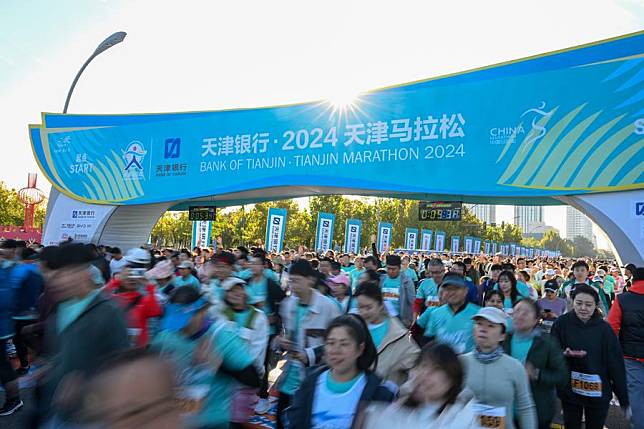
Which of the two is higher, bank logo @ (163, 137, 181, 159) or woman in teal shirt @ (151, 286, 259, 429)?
bank logo @ (163, 137, 181, 159)

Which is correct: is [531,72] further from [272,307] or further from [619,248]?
[272,307]

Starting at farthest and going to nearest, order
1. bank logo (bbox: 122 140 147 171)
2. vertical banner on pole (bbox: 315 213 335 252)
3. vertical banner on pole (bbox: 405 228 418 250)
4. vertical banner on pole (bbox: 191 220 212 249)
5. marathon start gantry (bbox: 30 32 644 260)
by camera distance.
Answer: vertical banner on pole (bbox: 405 228 418 250)
vertical banner on pole (bbox: 191 220 212 249)
bank logo (bbox: 122 140 147 171)
vertical banner on pole (bbox: 315 213 335 252)
marathon start gantry (bbox: 30 32 644 260)

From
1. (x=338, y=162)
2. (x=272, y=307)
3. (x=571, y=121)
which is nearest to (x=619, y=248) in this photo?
(x=571, y=121)

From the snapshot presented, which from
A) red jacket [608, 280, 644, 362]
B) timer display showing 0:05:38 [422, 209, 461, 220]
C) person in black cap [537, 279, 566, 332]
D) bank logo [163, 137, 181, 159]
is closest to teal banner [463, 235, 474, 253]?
timer display showing 0:05:38 [422, 209, 461, 220]

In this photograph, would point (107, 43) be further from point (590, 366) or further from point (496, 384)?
point (496, 384)

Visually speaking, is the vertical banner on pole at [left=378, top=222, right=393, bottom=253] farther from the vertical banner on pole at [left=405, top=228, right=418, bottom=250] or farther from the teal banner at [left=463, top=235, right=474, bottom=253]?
the teal banner at [left=463, top=235, right=474, bottom=253]

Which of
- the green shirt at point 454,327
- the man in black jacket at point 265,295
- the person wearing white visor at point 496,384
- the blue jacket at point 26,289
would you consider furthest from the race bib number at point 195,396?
the blue jacket at point 26,289

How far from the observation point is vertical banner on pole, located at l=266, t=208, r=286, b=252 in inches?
784

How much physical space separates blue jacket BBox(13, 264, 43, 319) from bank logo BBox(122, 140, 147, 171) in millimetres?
16731

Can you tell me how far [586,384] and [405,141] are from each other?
43.6ft

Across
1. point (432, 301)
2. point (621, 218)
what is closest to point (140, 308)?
point (432, 301)

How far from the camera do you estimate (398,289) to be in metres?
8.15

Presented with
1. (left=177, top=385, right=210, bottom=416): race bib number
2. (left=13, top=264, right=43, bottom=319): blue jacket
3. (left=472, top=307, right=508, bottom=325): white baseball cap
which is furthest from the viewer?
(left=13, top=264, right=43, bottom=319): blue jacket

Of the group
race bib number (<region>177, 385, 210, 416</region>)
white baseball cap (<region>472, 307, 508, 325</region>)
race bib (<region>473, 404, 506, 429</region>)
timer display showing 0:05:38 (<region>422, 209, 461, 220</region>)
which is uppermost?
timer display showing 0:05:38 (<region>422, 209, 461, 220</region>)
